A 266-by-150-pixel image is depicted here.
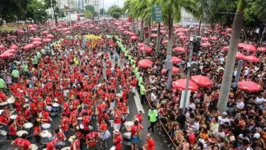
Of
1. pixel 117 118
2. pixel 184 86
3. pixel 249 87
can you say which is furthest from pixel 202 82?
pixel 117 118

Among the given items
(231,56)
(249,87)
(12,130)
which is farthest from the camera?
(249,87)

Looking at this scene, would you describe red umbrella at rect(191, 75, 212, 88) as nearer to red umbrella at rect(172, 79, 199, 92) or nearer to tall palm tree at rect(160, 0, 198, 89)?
red umbrella at rect(172, 79, 199, 92)

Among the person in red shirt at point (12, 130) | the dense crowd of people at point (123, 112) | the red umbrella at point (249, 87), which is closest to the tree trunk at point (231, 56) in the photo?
the dense crowd of people at point (123, 112)

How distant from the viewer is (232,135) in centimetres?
920

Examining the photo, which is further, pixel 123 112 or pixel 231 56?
pixel 123 112

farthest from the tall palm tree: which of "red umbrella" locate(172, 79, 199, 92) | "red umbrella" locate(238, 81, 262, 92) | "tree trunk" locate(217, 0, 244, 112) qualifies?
"red umbrella" locate(238, 81, 262, 92)

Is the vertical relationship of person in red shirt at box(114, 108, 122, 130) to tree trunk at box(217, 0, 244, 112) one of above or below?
below

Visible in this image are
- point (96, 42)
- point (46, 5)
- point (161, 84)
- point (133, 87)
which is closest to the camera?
point (161, 84)

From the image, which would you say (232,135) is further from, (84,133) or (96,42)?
(96,42)

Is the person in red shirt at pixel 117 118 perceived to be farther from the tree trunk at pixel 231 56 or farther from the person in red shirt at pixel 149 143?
the tree trunk at pixel 231 56

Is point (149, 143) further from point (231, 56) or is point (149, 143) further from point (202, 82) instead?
point (231, 56)

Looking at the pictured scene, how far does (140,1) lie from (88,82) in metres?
12.2

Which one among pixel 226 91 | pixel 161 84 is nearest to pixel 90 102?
pixel 161 84

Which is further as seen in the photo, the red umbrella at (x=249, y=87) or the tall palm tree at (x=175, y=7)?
the tall palm tree at (x=175, y=7)
